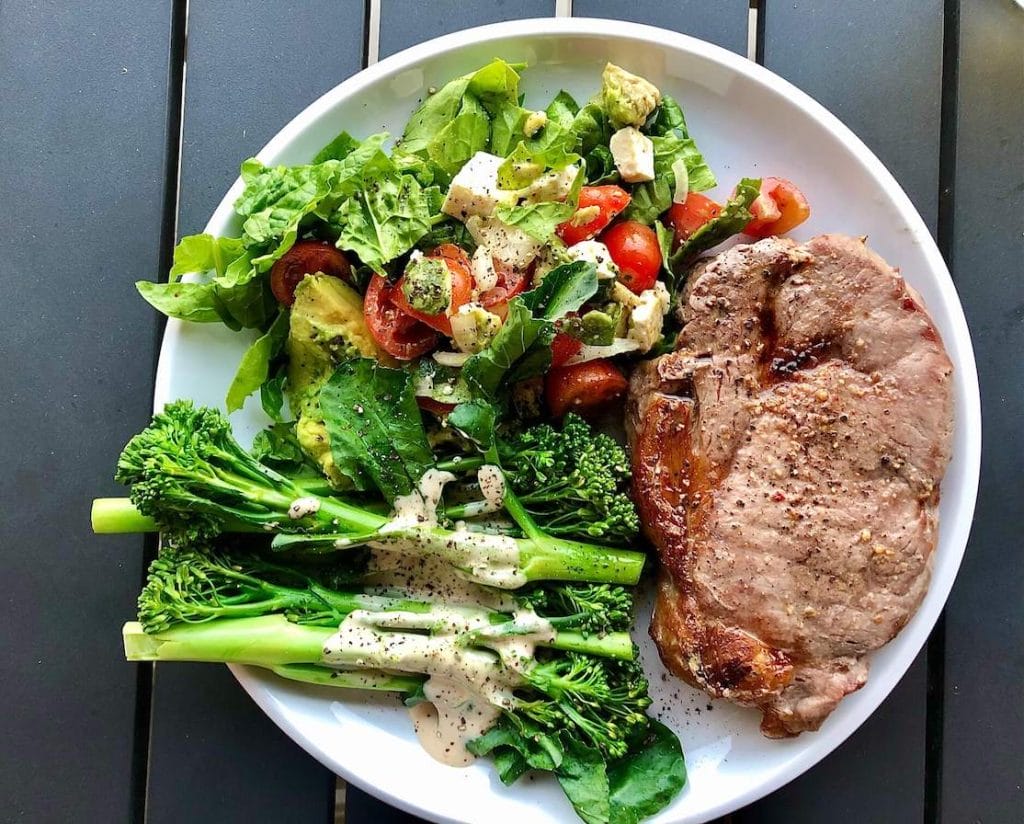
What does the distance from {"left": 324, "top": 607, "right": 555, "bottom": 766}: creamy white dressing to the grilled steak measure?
0.40 metres

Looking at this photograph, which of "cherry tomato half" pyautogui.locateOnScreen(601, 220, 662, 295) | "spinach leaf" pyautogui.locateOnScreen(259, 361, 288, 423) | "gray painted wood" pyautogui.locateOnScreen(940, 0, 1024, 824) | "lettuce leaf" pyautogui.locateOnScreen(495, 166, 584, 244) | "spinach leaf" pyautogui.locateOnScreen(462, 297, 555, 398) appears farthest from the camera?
"gray painted wood" pyautogui.locateOnScreen(940, 0, 1024, 824)

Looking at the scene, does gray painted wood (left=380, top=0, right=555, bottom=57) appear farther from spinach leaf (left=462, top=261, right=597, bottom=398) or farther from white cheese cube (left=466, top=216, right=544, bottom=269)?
spinach leaf (left=462, top=261, right=597, bottom=398)

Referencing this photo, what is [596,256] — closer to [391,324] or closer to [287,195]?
[391,324]

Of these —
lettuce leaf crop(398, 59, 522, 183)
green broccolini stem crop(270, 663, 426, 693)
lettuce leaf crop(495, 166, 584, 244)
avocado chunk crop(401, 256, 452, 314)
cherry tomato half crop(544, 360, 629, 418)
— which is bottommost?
green broccolini stem crop(270, 663, 426, 693)

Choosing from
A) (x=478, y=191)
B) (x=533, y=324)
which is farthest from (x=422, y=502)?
(x=478, y=191)

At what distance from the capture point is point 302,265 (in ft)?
7.58

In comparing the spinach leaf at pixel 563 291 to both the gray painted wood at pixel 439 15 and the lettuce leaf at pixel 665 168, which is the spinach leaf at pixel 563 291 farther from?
the gray painted wood at pixel 439 15

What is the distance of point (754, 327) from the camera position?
219 cm

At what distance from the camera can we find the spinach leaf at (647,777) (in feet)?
7.31

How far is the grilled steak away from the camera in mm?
2117

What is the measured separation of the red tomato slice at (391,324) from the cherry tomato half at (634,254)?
1.74ft

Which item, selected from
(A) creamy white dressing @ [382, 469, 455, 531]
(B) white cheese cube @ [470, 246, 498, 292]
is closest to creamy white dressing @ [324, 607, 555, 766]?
(A) creamy white dressing @ [382, 469, 455, 531]

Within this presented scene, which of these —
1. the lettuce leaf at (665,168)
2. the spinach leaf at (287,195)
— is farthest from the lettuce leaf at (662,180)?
the spinach leaf at (287,195)

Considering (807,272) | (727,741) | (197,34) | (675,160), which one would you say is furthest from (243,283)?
(727,741)
